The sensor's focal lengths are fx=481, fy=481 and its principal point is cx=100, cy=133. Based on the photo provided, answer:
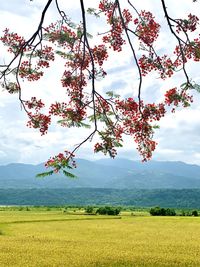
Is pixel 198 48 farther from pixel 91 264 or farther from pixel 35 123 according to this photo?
pixel 91 264

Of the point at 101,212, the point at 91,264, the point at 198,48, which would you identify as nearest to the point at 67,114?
the point at 198,48

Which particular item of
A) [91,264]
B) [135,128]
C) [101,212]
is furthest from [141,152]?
[101,212]

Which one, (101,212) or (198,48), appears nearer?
(198,48)

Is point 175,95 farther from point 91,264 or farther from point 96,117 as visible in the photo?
point 91,264

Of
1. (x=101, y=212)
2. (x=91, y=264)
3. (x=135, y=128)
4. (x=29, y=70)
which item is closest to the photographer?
(x=135, y=128)

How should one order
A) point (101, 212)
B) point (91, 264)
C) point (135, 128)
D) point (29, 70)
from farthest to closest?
point (101, 212), point (91, 264), point (29, 70), point (135, 128)

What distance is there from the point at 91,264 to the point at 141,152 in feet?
44.2

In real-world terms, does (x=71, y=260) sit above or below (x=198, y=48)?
below


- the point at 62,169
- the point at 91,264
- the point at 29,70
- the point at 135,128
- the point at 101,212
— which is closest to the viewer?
the point at 62,169

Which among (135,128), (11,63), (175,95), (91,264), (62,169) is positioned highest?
(11,63)

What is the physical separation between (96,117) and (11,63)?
10.0 feet

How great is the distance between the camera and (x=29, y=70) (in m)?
15.9

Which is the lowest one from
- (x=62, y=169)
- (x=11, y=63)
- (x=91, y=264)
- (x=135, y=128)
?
(x=91, y=264)

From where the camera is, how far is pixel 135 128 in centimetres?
1438
